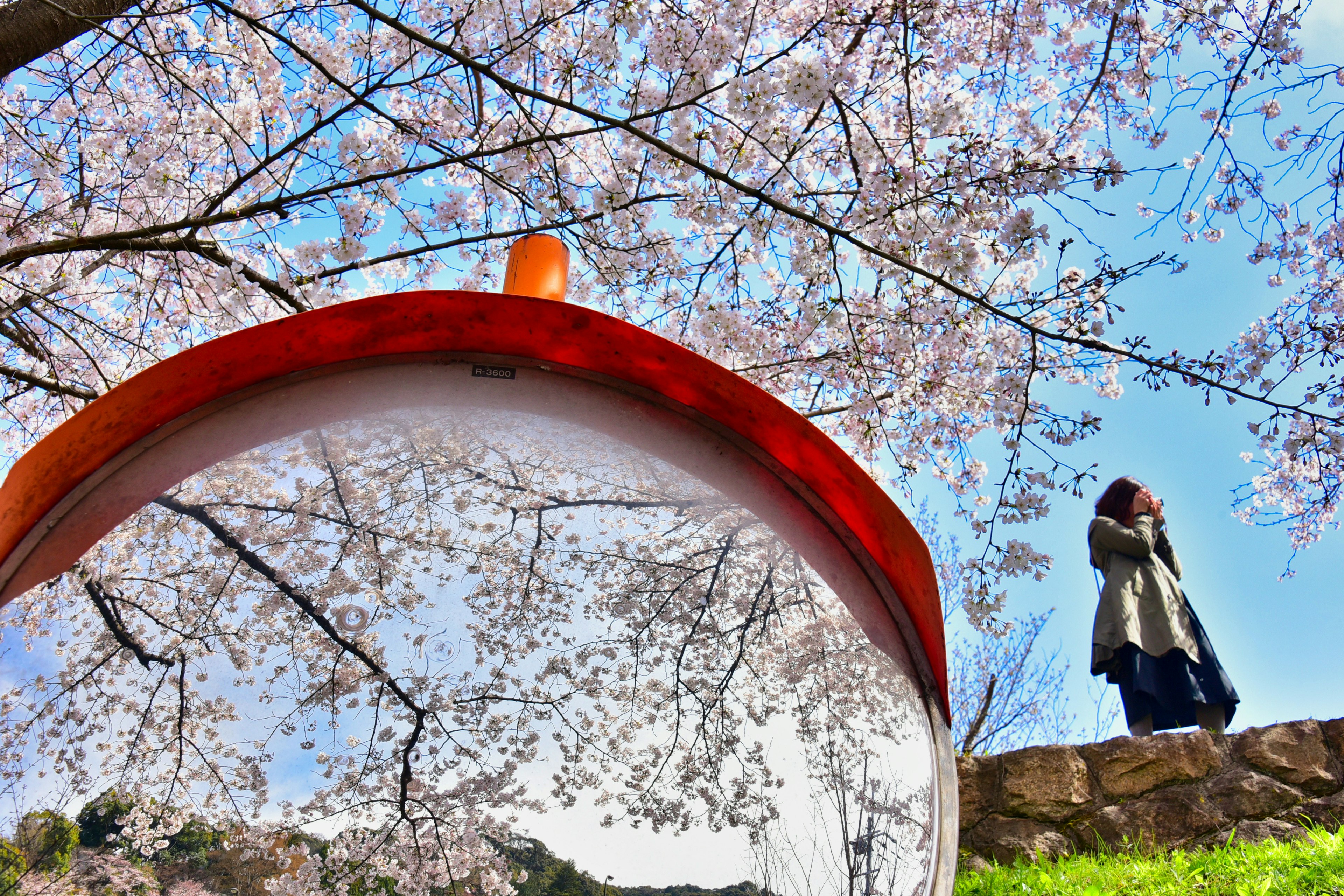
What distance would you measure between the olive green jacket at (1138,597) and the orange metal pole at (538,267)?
4.42 metres

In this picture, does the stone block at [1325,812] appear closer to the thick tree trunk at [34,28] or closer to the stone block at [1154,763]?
the stone block at [1154,763]

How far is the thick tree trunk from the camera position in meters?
3.01

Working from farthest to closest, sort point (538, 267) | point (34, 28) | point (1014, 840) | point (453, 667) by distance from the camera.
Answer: point (1014, 840)
point (34, 28)
point (538, 267)
point (453, 667)

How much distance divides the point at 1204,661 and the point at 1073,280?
7.62 feet

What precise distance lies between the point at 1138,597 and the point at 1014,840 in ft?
6.18

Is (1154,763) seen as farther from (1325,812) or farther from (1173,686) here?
(1173,686)

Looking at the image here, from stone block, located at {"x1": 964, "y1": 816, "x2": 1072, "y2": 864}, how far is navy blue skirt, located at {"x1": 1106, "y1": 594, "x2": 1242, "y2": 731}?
4.13 ft

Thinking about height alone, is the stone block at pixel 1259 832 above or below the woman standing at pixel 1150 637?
below

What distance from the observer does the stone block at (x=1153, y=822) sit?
3.33m

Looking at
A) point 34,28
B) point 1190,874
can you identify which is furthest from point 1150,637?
point 34,28

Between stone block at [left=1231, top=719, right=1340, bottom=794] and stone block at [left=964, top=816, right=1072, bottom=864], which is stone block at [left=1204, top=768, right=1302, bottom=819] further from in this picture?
stone block at [left=964, top=816, right=1072, bottom=864]

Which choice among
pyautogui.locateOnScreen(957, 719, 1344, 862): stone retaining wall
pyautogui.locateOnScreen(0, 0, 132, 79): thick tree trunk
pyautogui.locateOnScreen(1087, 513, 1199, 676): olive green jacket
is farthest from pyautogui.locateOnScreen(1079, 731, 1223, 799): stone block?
pyautogui.locateOnScreen(0, 0, 132, 79): thick tree trunk

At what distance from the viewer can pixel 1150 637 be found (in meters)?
4.37

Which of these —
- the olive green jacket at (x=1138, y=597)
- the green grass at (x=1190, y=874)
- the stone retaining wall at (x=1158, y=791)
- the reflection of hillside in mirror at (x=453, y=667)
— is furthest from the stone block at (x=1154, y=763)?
the reflection of hillside in mirror at (x=453, y=667)
